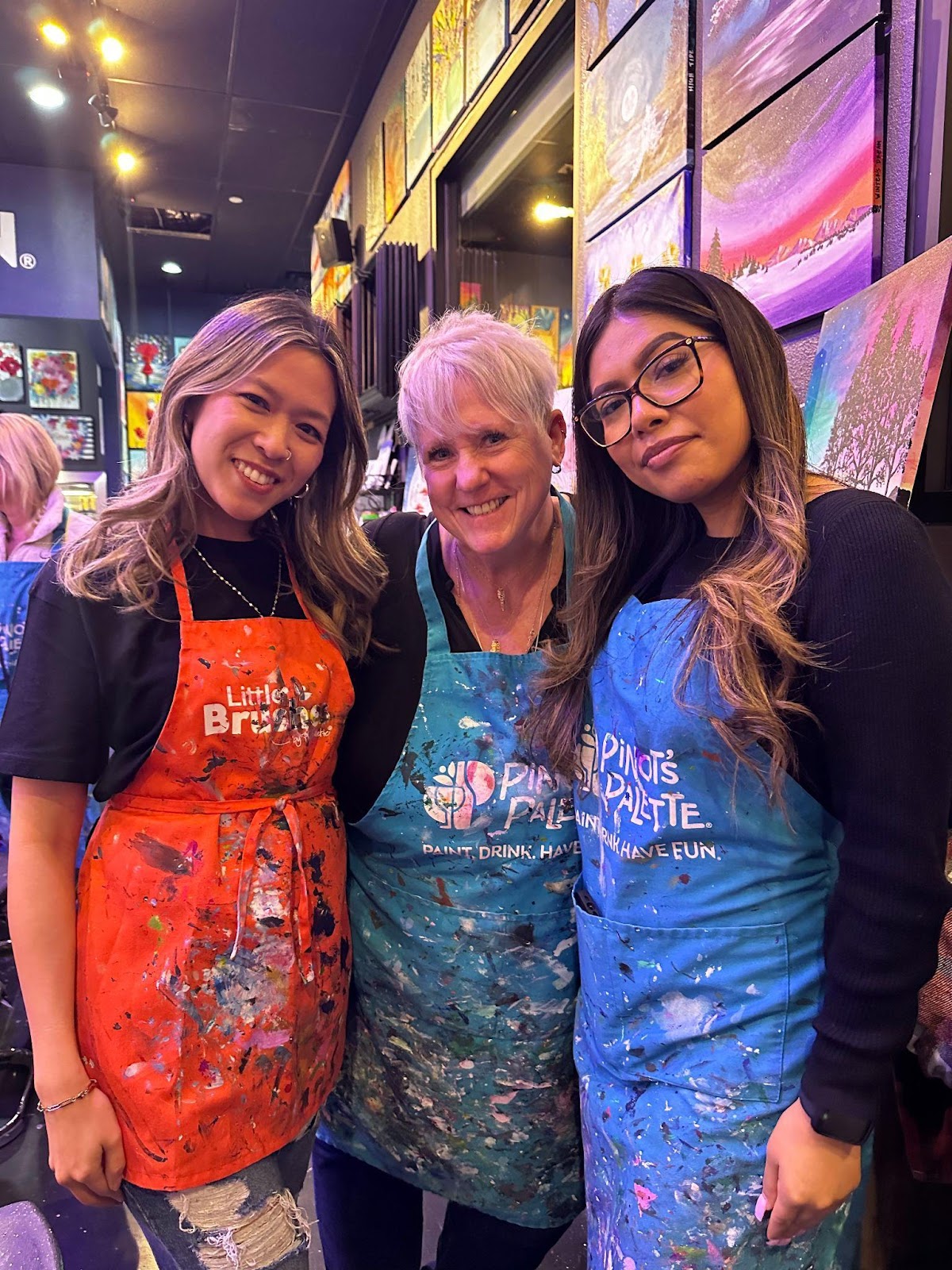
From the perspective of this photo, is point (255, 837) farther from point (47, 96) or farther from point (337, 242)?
point (47, 96)

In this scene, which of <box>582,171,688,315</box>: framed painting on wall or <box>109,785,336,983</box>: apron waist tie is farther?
<box>582,171,688,315</box>: framed painting on wall

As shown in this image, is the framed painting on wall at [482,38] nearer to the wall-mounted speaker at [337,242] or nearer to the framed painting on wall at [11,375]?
the wall-mounted speaker at [337,242]

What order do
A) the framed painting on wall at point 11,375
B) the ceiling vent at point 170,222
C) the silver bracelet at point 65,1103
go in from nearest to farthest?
the silver bracelet at point 65,1103 < the ceiling vent at point 170,222 < the framed painting on wall at point 11,375

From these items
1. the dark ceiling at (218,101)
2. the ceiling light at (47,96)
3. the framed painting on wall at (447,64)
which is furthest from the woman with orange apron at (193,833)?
the ceiling light at (47,96)

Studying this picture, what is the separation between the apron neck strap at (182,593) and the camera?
113cm

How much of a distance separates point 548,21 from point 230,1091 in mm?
2678

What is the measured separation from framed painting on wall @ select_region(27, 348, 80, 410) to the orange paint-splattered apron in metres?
6.88

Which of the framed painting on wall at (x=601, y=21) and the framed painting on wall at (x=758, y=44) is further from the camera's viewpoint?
the framed painting on wall at (x=601, y=21)

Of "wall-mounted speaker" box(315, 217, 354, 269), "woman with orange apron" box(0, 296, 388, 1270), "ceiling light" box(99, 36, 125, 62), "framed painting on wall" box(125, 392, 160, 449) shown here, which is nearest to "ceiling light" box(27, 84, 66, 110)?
"ceiling light" box(99, 36, 125, 62)

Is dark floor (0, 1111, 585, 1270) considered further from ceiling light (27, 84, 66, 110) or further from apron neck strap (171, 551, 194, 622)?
ceiling light (27, 84, 66, 110)

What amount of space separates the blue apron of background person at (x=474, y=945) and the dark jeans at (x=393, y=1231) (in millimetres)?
90

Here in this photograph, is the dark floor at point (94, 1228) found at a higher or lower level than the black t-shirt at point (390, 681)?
lower

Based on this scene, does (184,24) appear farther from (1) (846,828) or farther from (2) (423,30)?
(1) (846,828)

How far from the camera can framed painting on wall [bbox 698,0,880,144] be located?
4.27 ft
